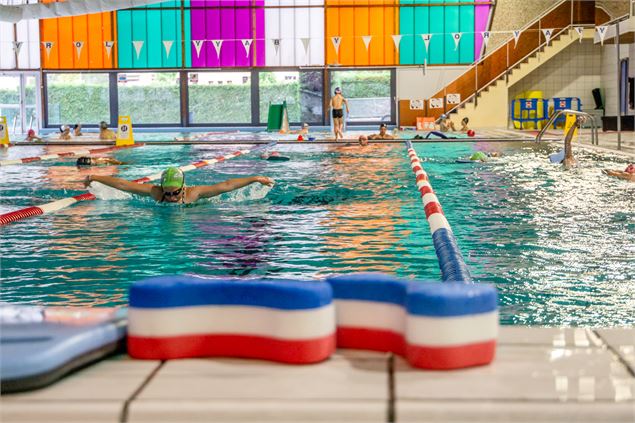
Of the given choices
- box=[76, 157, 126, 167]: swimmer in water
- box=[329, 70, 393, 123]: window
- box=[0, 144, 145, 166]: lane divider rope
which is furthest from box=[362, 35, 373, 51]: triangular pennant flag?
box=[76, 157, 126, 167]: swimmer in water

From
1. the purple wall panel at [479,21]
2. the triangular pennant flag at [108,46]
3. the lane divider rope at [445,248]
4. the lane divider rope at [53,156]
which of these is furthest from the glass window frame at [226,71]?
the lane divider rope at [445,248]

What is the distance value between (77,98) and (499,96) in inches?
604

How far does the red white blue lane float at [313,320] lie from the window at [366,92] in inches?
1218

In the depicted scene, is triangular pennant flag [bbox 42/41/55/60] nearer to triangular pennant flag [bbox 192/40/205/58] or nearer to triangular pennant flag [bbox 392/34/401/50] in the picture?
triangular pennant flag [bbox 192/40/205/58]

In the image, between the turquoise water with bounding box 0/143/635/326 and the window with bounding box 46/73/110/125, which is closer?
the turquoise water with bounding box 0/143/635/326

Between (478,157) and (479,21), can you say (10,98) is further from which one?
(478,157)

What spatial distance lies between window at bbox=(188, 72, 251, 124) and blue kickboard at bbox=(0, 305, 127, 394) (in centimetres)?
3117

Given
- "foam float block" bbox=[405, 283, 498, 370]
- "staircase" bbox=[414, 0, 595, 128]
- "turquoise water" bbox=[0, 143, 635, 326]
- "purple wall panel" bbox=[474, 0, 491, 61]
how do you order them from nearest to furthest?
"foam float block" bbox=[405, 283, 498, 370] → "turquoise water" bbox=[0, 143, 635, 326] → "staircase" bbox=[414, 0, 595, 128] → "purple wall panel" bbox=[474, 0, 491, 61]

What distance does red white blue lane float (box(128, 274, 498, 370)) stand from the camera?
214cm

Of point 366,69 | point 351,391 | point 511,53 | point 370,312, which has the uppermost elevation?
point 511,53

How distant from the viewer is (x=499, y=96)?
30.2 m

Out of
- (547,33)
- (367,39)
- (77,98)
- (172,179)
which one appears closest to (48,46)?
(77,98)

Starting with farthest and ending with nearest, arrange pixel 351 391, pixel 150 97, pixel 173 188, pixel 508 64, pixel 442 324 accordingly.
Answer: pixel 150 97 < pixel 508 64 < pixel 173 188 < pixel 442 324 < pixel 351 391

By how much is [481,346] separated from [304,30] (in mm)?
30854
